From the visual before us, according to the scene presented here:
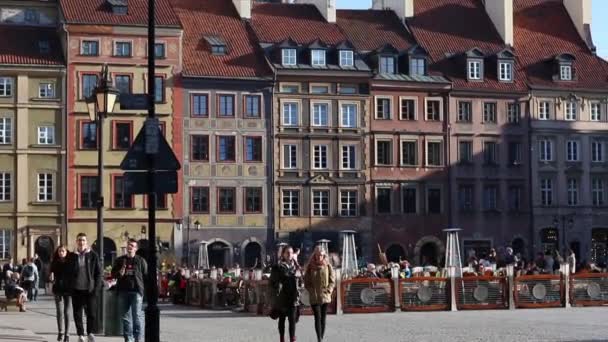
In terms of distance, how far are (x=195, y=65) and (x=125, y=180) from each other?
1798 inches

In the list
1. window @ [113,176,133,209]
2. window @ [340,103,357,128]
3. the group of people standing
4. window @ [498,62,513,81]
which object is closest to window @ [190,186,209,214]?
window @ [113,176,133,209]

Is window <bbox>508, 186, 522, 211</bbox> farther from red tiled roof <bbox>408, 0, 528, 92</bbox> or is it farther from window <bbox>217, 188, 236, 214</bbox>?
window <bbox>217, 188, 236, 214</bbox>

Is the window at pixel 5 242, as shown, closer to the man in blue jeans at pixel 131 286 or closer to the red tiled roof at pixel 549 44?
the red tiled roof at pixel 549 44

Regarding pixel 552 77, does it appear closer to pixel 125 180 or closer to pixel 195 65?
pixel 195 65

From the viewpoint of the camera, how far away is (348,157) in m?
63.3

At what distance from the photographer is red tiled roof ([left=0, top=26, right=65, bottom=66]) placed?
58.3 m

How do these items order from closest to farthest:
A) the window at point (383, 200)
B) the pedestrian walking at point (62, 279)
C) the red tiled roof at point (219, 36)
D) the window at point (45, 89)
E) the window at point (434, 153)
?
the pedestrian walking at point (62, 279), the window at point (45, 89), the red tiled roof at point (219, 36), the window at point (383, 200), the window at point (434, 153)

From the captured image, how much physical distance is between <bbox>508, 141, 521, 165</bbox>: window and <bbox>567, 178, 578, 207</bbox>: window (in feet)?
9.21

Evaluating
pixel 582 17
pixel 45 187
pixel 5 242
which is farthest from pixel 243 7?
pixel 582 17

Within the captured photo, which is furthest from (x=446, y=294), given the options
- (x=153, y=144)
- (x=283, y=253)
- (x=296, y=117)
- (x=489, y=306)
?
(x=296, y=117)

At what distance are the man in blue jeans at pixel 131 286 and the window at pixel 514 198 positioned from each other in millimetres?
49135

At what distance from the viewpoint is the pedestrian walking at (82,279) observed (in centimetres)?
1923

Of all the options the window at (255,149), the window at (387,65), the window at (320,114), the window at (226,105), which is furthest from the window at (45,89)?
the window at (387,65)

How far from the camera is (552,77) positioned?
6731cm
